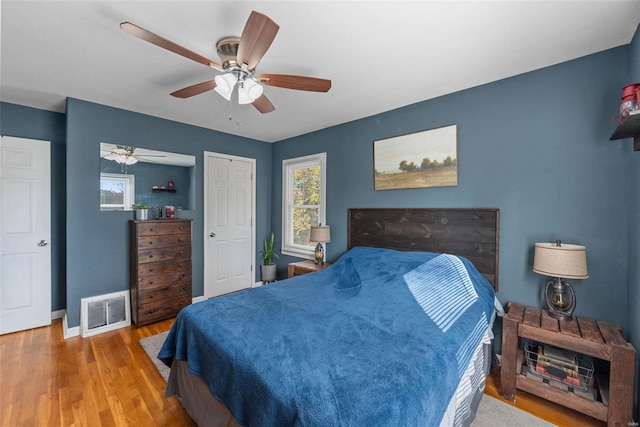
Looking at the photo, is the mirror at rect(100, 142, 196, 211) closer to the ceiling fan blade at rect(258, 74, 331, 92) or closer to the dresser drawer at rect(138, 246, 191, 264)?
the dresser drawer at rect(138, 246, 191, 264)

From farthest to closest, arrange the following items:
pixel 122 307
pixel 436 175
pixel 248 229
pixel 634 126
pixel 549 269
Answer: pixel 248 229
pixel 122 307
pixel 436 175
pixel 549 269
pixel 634 126

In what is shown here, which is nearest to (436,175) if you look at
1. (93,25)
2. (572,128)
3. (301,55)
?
(572,128)

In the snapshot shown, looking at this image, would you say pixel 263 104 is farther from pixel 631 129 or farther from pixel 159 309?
pixel 159 309

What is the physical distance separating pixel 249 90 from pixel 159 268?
98.4 inches

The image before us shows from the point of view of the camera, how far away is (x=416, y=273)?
2.28m

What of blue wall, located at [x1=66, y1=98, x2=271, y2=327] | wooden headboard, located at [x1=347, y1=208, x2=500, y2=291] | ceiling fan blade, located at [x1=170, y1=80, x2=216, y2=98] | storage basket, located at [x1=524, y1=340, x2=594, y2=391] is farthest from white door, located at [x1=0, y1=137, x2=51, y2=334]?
storage basket, located at [x1=524, y1=340, x2=594, y2=391]

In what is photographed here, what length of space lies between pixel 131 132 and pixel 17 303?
228cm

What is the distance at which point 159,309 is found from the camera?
3.17 metres

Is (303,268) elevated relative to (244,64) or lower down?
lower down

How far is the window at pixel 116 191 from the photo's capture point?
10.00ft

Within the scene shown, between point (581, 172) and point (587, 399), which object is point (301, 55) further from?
point (587, 399)

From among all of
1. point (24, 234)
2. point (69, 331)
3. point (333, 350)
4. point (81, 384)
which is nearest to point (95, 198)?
point (24, 234)

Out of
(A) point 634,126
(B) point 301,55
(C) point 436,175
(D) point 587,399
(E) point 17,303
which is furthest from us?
(E) point 17,303

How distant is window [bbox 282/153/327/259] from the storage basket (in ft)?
8.68
